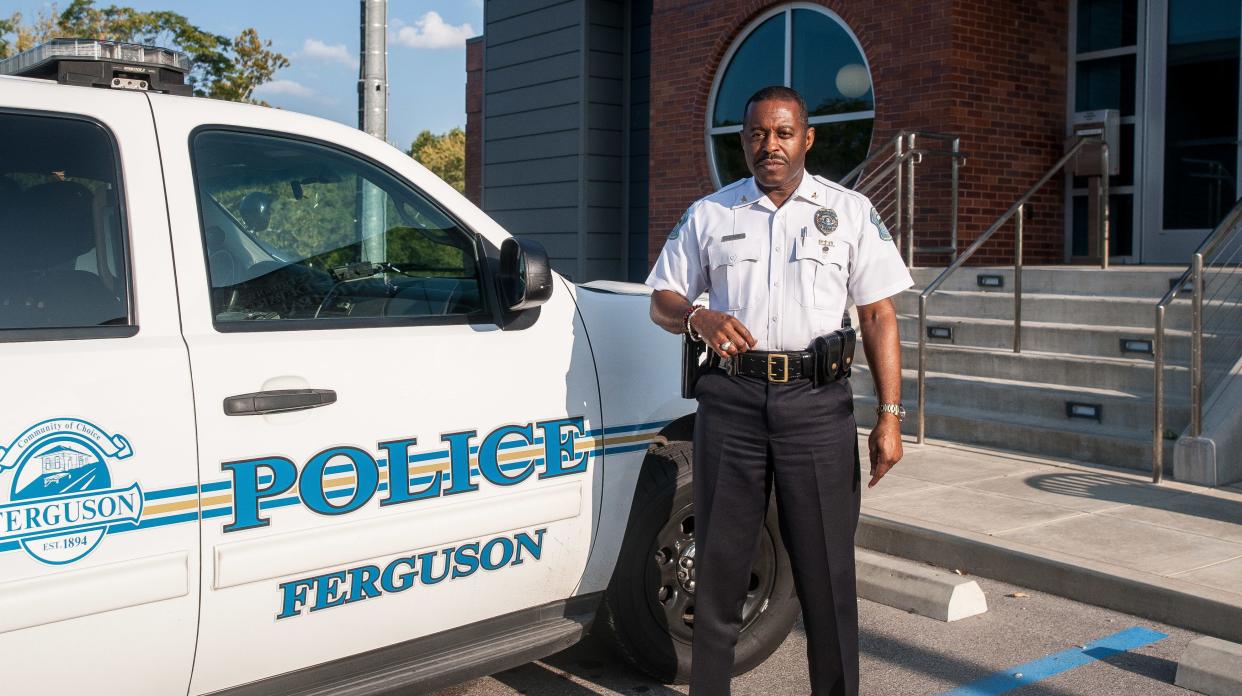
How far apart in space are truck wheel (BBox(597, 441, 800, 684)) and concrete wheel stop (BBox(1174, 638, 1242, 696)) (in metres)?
1.37

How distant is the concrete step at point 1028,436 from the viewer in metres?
7.50

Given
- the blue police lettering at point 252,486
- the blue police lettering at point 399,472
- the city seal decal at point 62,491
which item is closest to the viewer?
the city seal decal at point 62,491

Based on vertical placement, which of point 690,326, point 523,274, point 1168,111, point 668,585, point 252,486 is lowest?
point 668,585

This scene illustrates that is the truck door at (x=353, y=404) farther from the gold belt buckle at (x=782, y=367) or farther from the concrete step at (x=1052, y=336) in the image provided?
the concrete step at (x=1052, y=336)

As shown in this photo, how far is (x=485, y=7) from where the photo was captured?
1775 centimetres

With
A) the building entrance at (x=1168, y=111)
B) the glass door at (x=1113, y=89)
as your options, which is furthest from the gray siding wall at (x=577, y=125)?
the building entrance at (x=1168, y=111)

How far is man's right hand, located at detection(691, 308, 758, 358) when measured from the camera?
3409 millimetres

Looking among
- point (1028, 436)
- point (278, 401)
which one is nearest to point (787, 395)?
point (278, 401)

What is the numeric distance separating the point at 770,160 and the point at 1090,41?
9547 millimetres

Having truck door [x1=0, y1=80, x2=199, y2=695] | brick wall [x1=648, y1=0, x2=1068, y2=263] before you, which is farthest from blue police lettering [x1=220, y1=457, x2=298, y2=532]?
brick wall [x1=648, y1=0, x2=1068, y2=263]

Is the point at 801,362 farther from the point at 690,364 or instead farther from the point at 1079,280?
the point at 1079,280

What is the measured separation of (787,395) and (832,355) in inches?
6.8

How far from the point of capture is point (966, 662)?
15.2 ft

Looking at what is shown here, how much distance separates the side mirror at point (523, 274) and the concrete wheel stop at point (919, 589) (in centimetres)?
244
